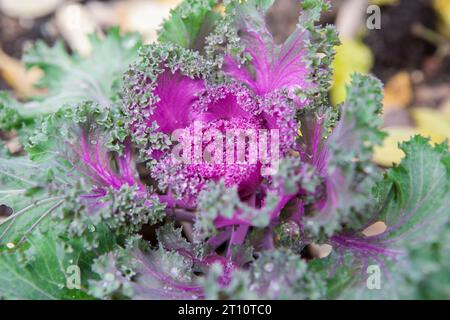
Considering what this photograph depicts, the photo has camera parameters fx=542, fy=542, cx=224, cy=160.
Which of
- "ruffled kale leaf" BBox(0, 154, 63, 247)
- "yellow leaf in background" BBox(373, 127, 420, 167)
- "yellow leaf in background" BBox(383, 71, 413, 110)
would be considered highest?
"yellow leaf in background" BBox(383, 71, 413, 110)

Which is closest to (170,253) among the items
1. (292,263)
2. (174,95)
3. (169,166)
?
(169,166)

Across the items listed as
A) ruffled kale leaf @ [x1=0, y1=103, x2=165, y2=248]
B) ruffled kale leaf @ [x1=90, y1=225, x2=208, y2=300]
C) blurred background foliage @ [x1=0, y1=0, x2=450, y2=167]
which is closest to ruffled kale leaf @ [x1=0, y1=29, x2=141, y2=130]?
ruffled kale leaf @ [x1=0, y1=103, x2=165, y2=248]

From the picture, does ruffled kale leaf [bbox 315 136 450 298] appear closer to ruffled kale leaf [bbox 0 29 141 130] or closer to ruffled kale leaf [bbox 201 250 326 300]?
ruffled kale leaf [bbox 201 250 326 300]

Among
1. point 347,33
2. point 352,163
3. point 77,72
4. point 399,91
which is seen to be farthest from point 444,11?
point 352,163

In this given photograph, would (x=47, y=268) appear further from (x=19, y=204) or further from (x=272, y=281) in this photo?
(x=272, y=281)

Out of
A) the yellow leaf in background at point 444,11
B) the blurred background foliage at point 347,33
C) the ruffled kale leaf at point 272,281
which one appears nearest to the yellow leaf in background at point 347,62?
the blurred background foliage at point 347,33

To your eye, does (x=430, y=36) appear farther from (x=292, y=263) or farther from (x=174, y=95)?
(x=292, y=263)
